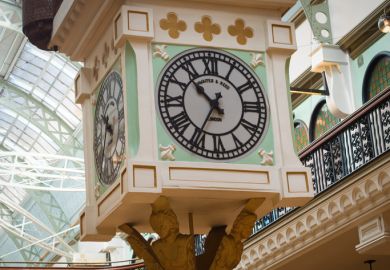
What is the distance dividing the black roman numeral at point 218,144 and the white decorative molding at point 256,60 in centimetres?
75

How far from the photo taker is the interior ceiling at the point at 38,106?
39.7m

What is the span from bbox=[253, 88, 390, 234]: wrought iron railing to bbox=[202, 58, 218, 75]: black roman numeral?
6587 mm

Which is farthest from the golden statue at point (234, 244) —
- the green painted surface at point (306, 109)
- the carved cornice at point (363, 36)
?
the green painted surface at point (306, 109)

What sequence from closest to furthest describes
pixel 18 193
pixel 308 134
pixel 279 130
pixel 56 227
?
pixel 279 130, pixel 308 134, pixel 56 227, pixel 18 193

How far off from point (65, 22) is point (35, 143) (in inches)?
1494

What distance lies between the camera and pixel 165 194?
300 inches

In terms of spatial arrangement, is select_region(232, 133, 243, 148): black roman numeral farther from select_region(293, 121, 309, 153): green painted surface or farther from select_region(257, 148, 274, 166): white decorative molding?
select_region(293, 121, 309, 153): green painted surface

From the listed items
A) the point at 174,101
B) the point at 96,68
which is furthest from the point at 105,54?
the point at 174,101

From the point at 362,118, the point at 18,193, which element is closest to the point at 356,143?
the point at 362,118

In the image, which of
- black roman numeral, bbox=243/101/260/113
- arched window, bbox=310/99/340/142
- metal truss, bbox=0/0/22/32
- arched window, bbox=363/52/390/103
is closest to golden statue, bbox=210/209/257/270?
black roman numeral, bbox=243/101/260/113

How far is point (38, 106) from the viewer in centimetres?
4297

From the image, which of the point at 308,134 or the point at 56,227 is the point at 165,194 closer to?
the point at 308,134

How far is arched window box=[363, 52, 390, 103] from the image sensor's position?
18.9m

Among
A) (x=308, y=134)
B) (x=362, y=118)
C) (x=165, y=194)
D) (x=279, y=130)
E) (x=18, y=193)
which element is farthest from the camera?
(x=18, y=193)
